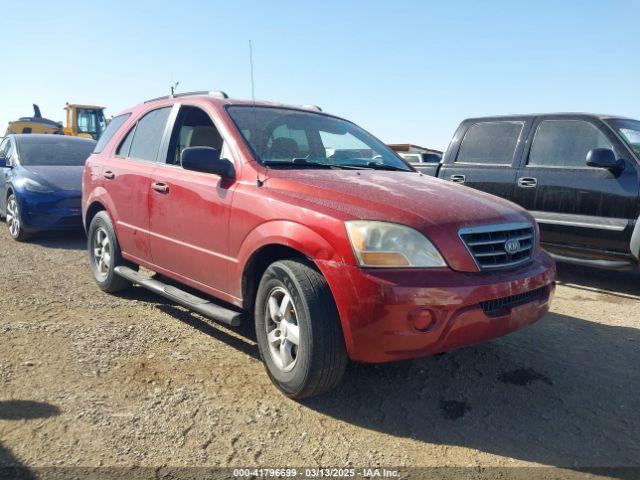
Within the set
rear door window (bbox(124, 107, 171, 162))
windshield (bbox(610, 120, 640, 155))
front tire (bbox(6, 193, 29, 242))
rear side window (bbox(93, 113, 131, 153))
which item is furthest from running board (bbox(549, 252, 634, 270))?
front tire (bbox(6, 193, 29, 242))

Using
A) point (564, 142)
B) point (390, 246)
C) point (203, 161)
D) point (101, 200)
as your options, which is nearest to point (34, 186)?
point (101, 200)

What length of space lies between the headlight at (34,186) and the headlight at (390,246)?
6279mm

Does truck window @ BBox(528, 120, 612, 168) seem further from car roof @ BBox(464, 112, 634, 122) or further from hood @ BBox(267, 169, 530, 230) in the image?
hood @ BBox(267, 169, 530, 230)

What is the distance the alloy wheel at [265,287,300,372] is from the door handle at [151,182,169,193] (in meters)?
1.42

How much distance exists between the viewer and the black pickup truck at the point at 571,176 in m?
5.39

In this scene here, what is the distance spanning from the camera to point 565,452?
2.56 m

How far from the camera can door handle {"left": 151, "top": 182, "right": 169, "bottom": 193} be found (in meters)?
4.01

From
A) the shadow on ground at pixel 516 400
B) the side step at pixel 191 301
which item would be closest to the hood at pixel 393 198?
the side step at pixel 191 301

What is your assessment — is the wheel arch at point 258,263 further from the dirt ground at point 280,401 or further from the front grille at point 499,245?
the front grille at point 499,245

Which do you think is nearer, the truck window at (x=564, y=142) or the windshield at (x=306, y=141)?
the windshield at (x=306, y=141)

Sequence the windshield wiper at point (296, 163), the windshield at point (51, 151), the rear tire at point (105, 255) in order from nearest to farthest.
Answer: the windshield wiper at point (296, 163), the rear tire at point (105, 255), the windshield at point (51, 151)

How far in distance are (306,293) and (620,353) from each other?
8.40 feet

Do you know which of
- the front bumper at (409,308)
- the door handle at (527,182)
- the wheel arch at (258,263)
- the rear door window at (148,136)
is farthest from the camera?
the door handle at (527,182)

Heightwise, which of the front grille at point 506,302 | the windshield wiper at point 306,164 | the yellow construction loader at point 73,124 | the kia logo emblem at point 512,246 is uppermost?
the yellow construction loader at point 73,124
